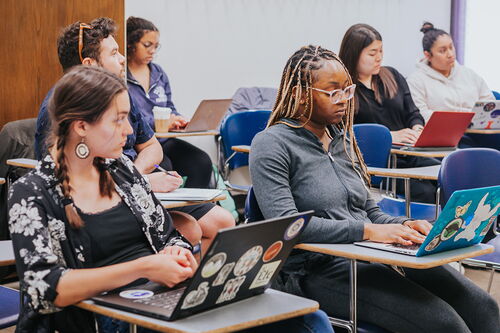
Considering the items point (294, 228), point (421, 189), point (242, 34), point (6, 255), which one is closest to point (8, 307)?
point (6, 255)

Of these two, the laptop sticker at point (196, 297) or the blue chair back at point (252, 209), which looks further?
the blue chair back at point (252, 209)

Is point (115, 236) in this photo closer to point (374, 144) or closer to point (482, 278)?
point (374, 144)

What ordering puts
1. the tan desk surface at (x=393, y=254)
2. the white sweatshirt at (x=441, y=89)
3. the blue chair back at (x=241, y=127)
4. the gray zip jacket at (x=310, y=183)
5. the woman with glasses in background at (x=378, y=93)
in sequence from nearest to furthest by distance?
1. the tan desk surface at (x=393, y=254)
2. the gray zip jacket at (x=310, y=183)
3. the woman with glasses in background at (x=378, y=93)
4. the blue chair back at (x=241, y=127)
5. the white sweatshirt at (x=441, y=89)

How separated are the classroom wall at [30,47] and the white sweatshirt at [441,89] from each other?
2567 millimetres

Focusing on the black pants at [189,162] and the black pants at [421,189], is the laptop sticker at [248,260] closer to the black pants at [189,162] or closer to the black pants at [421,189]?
the black pants at [421,189]

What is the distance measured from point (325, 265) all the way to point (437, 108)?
3.75 metres

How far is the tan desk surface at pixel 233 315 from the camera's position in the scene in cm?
145

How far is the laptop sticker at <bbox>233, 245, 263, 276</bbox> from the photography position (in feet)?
5.09

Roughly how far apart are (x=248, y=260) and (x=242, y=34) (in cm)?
461

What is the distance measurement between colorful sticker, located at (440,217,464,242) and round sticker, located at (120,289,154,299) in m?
0.83

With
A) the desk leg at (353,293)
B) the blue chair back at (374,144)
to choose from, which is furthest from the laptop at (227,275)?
the blue chair back at (374,144)

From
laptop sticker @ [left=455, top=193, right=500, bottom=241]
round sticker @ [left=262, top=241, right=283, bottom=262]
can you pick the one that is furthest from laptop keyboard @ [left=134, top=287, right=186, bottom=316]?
laptop sticker @ [left=455, top=193, right=500, bottom=241]

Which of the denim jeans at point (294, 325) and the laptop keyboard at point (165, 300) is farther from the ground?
the laptop keyboard at point (165, 300)

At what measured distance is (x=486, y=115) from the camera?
5.15 meters
